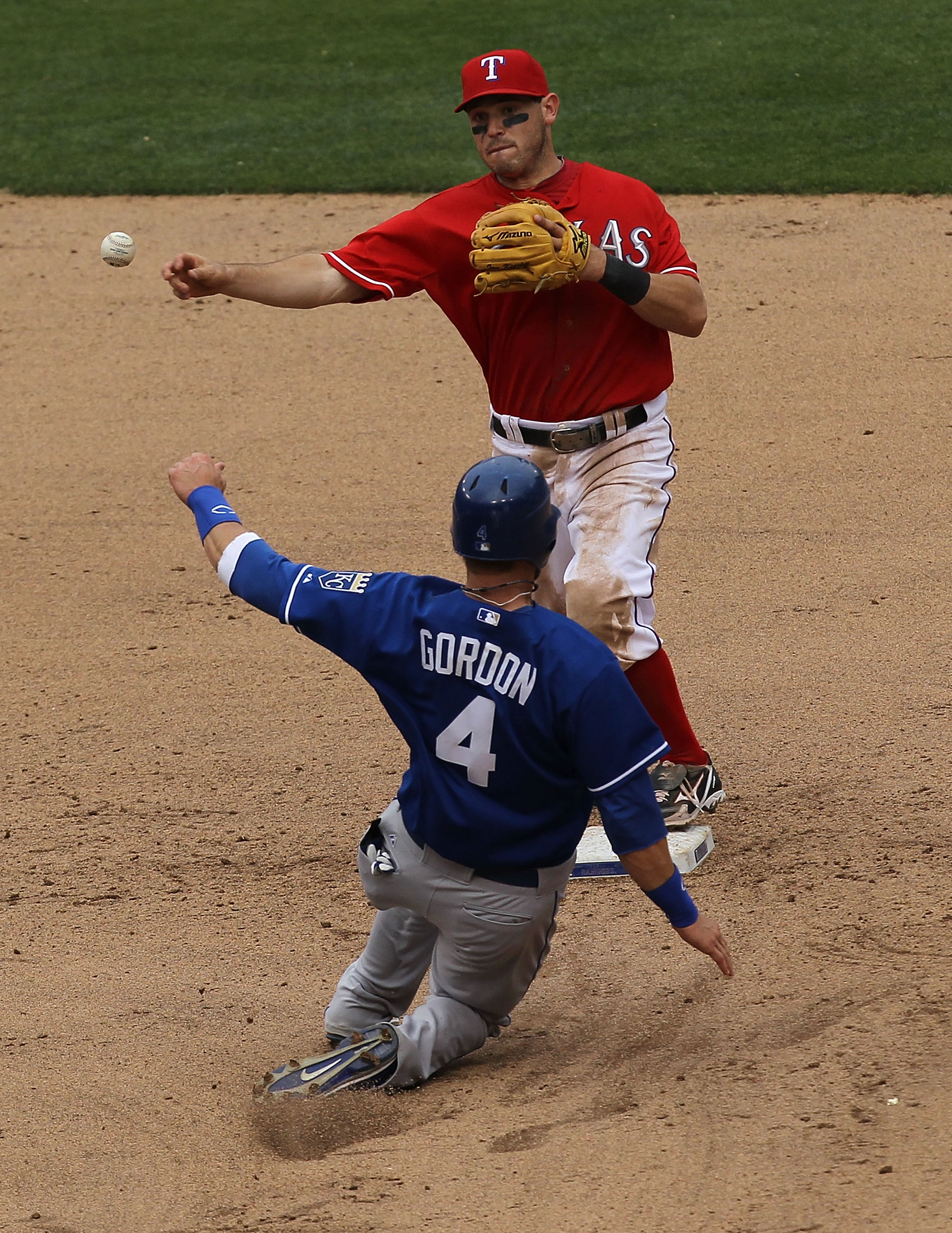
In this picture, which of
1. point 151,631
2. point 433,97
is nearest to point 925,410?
point 151,631

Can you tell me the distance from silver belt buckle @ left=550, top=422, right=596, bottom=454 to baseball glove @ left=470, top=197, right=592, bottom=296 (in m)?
0.43

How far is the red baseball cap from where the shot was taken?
4.18 meters

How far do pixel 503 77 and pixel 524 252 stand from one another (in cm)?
62

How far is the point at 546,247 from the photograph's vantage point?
3.88m

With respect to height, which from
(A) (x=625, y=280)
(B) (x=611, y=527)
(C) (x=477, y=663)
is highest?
(A) (x=625, y=280)

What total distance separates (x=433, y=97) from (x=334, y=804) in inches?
339

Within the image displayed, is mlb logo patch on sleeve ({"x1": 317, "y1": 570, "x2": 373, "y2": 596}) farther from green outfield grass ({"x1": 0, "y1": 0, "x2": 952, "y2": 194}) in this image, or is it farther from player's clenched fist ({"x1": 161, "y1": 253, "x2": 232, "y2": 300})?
green outfield grass ({"x1": 0, "y1": 0, "x2": 952, "y2": 194})

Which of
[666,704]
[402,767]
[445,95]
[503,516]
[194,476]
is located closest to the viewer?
[503,516]

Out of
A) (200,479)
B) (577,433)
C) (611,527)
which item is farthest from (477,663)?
(577,433)

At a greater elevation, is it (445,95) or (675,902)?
(445,95)

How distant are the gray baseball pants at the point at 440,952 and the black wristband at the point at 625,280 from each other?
1524mm

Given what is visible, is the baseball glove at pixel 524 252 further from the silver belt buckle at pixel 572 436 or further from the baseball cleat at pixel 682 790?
the baseball cleat at pixel 682 790

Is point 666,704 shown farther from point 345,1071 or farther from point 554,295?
point 345,1071

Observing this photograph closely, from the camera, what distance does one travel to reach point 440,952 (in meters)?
3.38
